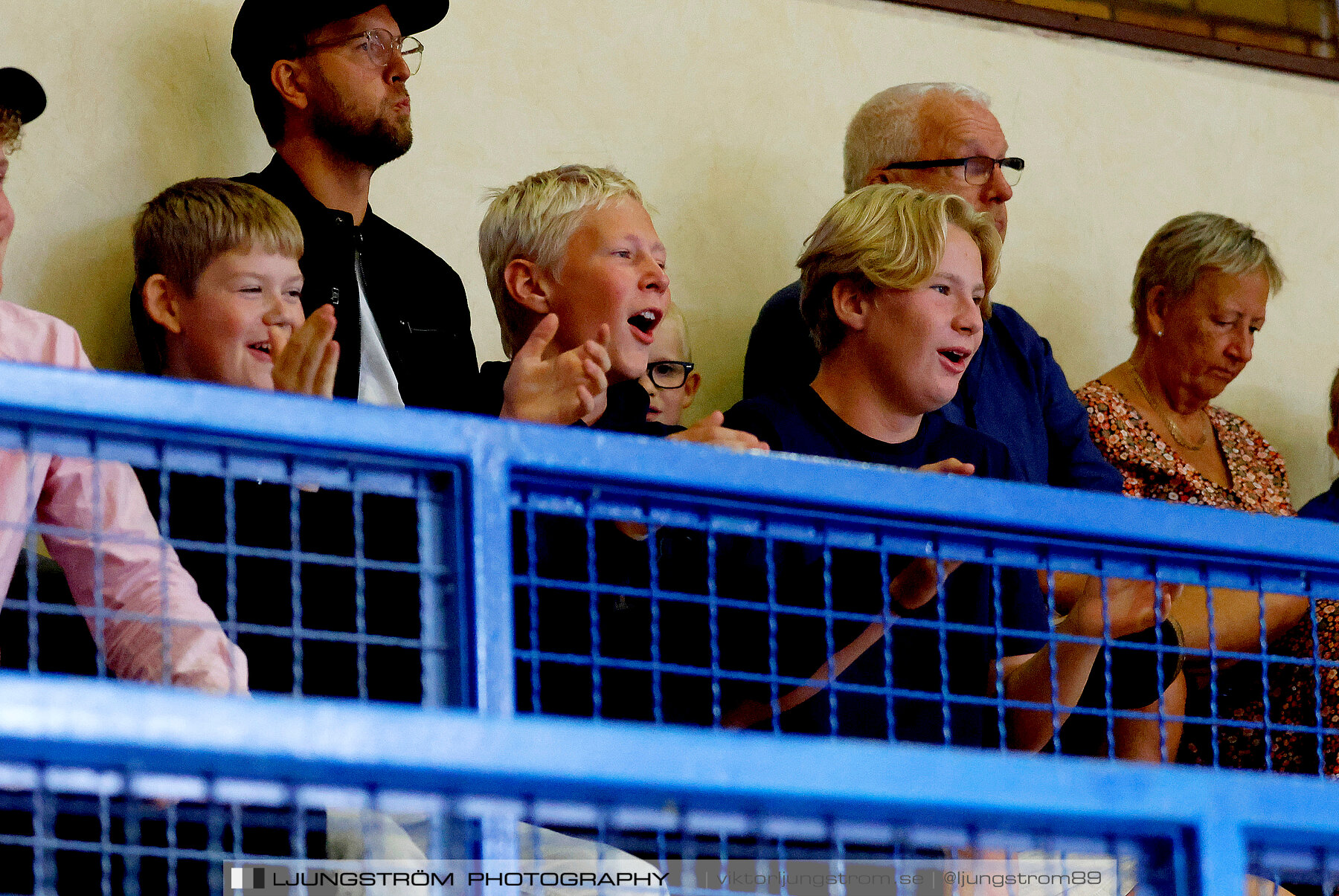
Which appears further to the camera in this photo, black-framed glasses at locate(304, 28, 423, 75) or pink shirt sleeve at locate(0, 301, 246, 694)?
black-framed glasses at locate(304, 28, 423, 75)

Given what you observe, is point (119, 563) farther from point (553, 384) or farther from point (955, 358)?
point (955, 358)

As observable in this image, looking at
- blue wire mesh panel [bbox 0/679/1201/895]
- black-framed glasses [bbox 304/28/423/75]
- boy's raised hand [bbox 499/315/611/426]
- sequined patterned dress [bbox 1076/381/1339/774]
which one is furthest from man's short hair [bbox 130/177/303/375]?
blue wire mesh panel [bbox 0/679/1201/895]

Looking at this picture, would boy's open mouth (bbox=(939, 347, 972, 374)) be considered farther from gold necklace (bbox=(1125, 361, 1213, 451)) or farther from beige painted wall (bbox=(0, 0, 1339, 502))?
gold necklace (bbox=(1125, 361, 1213, 451))

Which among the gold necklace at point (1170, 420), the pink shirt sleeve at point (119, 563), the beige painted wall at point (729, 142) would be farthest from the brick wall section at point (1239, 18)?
the pink shirt sleeve at point (119, 563)

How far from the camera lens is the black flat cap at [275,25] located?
2.88 metres

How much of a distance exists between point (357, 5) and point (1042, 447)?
1363 millimetres

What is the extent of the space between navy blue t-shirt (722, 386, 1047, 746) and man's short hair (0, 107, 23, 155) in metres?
1.02

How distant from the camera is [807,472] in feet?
3.94

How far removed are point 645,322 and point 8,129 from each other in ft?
3.18

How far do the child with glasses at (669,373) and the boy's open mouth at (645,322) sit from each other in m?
0.22

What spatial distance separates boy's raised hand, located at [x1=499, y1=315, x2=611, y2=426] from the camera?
78.5 inches

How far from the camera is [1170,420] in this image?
3574 mm

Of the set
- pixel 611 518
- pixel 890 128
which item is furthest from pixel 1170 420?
pixel 611 518

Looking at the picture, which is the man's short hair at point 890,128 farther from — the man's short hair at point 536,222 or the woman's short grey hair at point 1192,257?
the man's short hair at point 536,222
